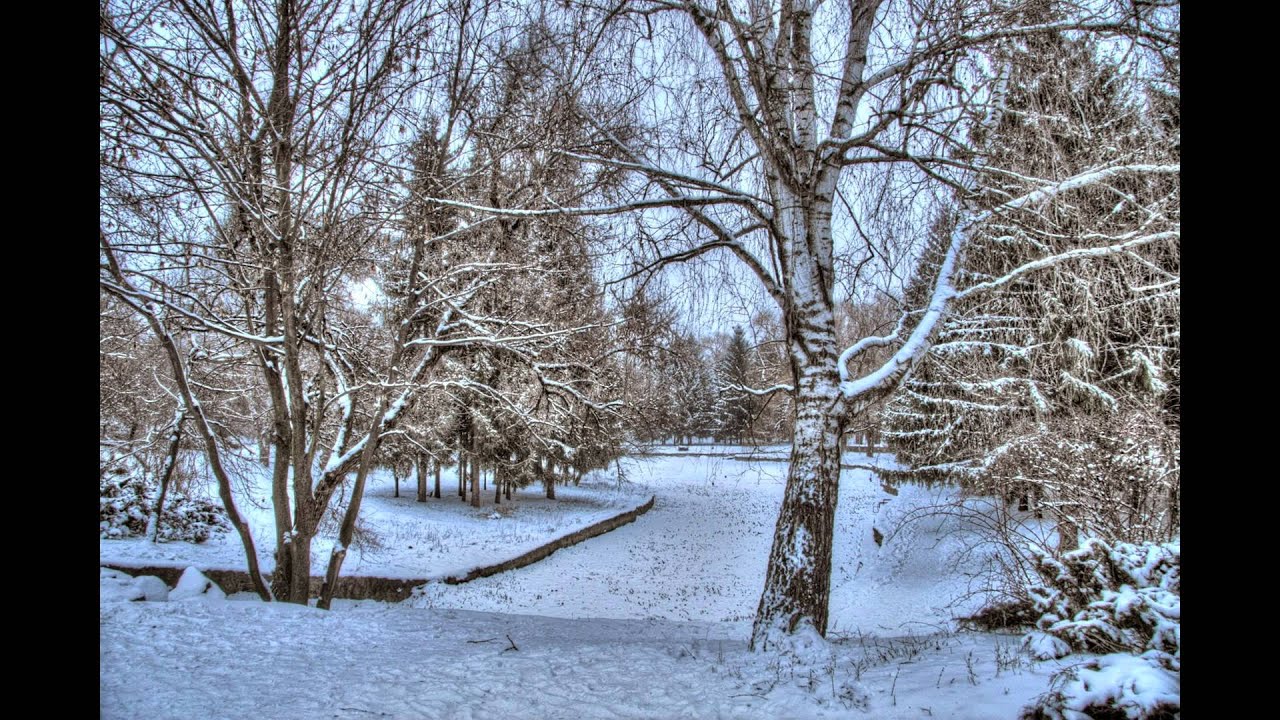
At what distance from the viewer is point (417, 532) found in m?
17.1

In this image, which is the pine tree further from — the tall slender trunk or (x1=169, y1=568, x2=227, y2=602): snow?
the tall slender trunk

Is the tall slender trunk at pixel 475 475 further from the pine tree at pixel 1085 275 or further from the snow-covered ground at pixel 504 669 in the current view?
the pine tree at pixel 1085 275

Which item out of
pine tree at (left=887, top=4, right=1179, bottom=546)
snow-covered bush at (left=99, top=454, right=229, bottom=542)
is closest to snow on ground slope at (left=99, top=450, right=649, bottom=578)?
snow-covered bush at (left=99, top=454, right=229, bottom=542)

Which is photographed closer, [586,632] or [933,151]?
[933,151]

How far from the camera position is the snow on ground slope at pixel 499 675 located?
331cm

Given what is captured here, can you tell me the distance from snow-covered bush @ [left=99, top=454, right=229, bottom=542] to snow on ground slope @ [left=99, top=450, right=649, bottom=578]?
0.27m

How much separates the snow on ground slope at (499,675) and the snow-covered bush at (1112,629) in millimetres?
291

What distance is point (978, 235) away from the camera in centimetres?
481

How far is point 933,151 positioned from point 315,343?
6.66 metres
